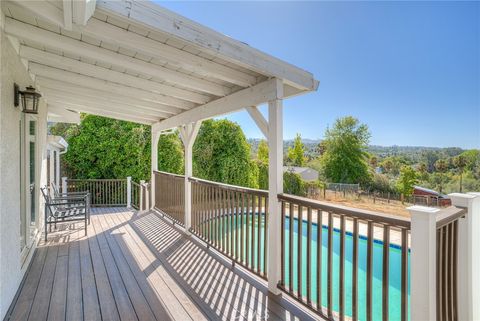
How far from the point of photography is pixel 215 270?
3.46 m

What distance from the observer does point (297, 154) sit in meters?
30.3

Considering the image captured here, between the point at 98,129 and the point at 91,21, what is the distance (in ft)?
30.2

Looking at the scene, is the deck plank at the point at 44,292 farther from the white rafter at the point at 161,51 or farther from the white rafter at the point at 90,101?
the white rafter at the point at 90,101

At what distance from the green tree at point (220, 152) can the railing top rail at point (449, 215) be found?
34.3ft

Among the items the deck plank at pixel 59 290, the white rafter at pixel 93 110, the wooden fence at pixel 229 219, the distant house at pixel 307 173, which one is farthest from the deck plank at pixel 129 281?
the distant house at pixel 307 173

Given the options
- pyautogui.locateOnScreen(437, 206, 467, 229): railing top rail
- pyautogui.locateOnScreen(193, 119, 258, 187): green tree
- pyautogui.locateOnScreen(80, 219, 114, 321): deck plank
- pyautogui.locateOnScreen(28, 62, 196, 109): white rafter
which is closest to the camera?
pyautogui.locateOnScreen(437, 206, 467, 229): railing top rail

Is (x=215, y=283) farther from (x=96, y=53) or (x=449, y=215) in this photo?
(x=96, y=53)

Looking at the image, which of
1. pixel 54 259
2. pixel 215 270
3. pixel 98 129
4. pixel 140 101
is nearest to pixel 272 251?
pixel 215 270

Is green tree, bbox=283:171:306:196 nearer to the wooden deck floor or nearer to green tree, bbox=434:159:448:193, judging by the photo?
the wooden deck floor

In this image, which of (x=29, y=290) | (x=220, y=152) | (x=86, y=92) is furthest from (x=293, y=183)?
(x=29, y=290)

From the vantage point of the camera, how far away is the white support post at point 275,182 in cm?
290

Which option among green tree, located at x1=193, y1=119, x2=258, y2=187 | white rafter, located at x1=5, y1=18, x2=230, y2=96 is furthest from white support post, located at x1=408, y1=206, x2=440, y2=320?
green tree, located at x1=193, y1=119, x2=258, y2=187

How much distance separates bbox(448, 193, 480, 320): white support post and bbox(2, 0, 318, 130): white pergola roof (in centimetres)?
179

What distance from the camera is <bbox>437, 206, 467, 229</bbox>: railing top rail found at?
5.54 feet
